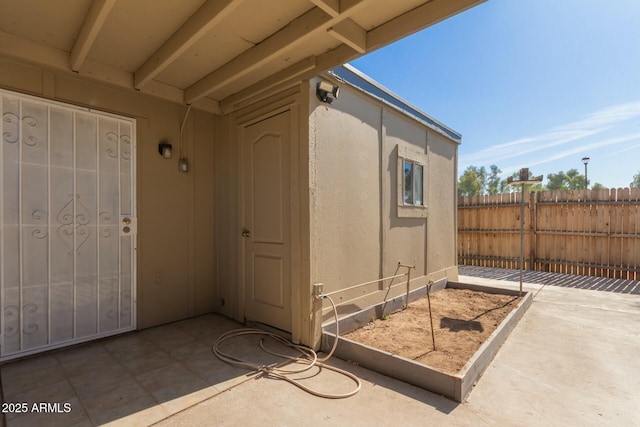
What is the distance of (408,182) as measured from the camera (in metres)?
4.46

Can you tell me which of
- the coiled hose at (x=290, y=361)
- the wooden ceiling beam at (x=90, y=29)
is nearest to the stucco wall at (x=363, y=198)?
the coiled hose at (x=290, y=361)

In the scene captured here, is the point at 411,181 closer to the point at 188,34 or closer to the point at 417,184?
the point at 417,184

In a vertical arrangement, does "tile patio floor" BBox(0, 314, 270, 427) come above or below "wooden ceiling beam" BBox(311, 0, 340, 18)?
below

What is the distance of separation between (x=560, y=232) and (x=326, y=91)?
7.73 metres

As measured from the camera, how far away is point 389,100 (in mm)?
3996

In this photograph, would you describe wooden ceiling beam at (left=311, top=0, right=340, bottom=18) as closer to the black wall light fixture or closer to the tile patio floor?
the black wall light fixture

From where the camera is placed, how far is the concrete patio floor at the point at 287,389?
1.77m

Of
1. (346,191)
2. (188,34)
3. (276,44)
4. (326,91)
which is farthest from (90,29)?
(346,191)

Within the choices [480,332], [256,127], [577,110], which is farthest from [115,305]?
[577,110]

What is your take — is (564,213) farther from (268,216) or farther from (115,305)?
(115,305)

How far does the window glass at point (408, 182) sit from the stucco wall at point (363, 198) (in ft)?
0.71

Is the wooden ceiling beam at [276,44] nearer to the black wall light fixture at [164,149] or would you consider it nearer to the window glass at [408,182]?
the black wall light fixture at [164,149]

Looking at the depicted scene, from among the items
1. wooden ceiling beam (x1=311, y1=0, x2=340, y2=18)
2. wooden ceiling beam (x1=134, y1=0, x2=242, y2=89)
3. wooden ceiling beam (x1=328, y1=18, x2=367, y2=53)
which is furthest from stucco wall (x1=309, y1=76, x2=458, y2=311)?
wooden ceiling beam (x1=134, y1=0, x2=242, y2=89)

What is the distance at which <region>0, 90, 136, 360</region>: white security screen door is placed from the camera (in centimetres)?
251
